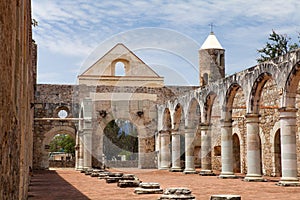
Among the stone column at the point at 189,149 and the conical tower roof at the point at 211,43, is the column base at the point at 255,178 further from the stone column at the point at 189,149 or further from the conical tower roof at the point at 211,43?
the conical tower roof at the point at 211,43

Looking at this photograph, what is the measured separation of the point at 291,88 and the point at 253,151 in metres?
2.93

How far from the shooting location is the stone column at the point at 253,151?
14953 millimetres

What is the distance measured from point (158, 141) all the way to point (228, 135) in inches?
398

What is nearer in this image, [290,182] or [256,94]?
[290,182]

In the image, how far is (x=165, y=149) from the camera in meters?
25.5

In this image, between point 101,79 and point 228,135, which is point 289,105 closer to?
point 228,135

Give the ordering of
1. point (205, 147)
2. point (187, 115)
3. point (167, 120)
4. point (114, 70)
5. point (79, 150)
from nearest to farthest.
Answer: point (205, 147), point (187, 115), point (167, 120), point (79, 150), point (114, 70)

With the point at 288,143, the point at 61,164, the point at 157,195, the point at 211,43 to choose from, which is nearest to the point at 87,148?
the point at 61,164

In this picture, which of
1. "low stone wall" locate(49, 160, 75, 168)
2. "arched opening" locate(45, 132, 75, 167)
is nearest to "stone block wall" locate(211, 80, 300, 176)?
"arched opening" locate(45, 132, 75, 167)

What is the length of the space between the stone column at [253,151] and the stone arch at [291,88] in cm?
211

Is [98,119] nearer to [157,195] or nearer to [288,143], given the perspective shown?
[288,143]

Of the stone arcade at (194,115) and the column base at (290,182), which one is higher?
the stone arcade at (194,115)

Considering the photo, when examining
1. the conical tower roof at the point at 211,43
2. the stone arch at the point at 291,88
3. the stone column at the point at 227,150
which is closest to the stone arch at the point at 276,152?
the stone column at the point at 227,150

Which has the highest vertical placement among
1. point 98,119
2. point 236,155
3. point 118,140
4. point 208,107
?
point 208,107
